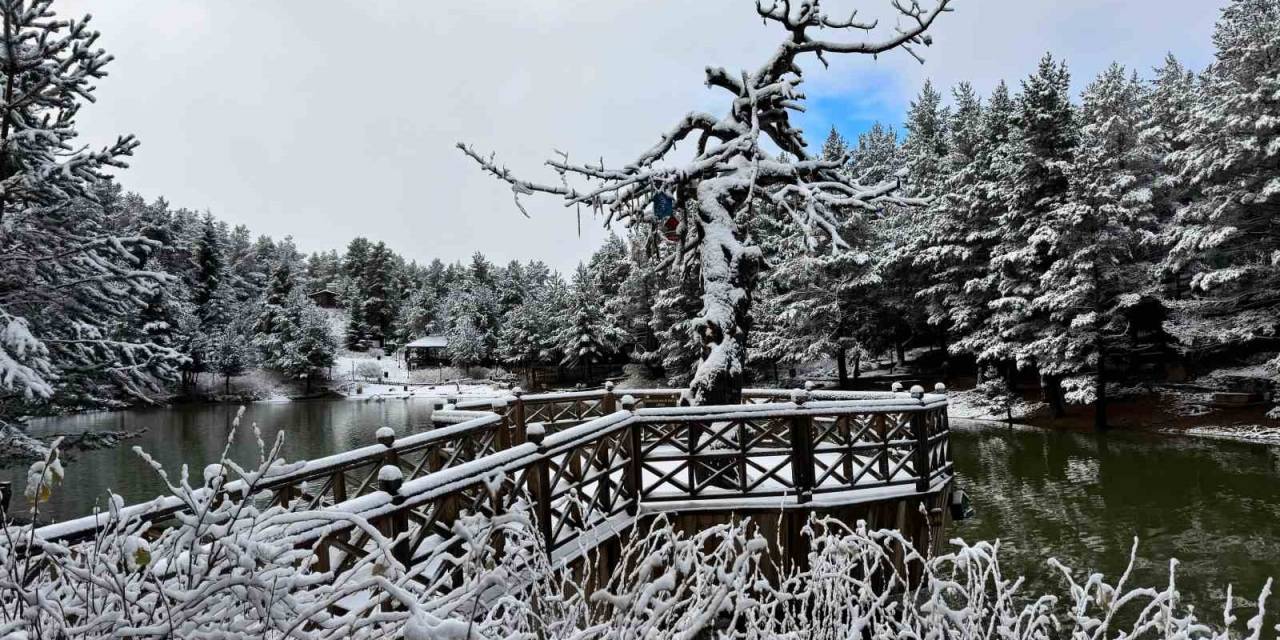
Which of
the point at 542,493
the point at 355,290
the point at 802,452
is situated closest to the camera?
the point at 542,493

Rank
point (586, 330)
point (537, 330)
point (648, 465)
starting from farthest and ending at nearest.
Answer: point (537, 330)
point (586, 330)
point (648, 465)

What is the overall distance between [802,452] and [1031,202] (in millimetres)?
20440

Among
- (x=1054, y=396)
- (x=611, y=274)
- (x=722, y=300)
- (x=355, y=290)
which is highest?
(x=355, y=290)

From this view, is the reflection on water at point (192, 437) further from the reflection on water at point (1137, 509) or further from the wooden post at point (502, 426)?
the reflection on water at point (1137, 509)

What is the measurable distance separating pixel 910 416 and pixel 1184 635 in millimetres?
5186

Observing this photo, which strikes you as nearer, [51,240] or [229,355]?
[51,240]

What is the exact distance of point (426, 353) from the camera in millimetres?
56688

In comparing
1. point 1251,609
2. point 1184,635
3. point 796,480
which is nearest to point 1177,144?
point 1251,609

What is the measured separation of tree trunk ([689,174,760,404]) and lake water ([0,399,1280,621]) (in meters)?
4.35

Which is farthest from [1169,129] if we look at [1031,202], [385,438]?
[385,438]

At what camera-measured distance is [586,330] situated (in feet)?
141

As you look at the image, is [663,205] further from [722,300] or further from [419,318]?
[419,318]

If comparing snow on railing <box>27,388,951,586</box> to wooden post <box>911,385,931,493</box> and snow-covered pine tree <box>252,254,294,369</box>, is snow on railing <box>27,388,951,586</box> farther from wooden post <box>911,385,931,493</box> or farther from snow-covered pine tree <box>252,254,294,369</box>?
snow-covered pine tree <box>252,254,294,369</box>

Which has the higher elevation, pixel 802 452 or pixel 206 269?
pixel 206 269
